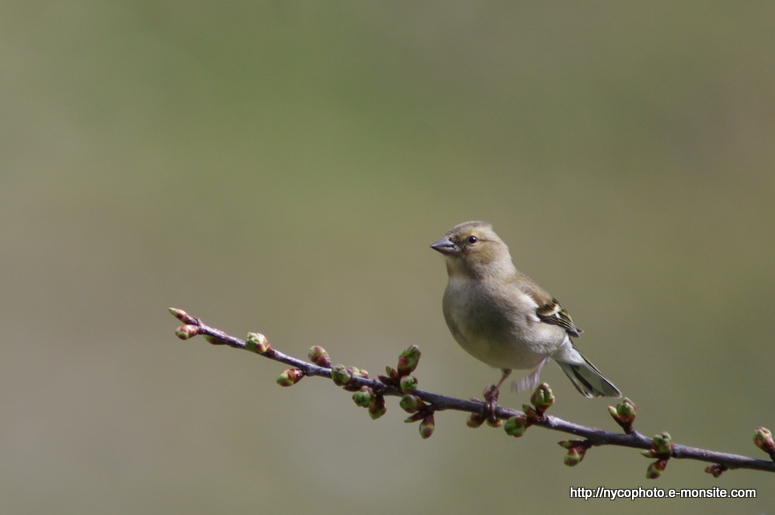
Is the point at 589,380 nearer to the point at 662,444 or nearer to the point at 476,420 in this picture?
A: the point at 476,420

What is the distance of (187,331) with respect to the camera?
82.2 inches

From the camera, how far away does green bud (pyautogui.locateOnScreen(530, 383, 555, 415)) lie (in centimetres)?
→ 233

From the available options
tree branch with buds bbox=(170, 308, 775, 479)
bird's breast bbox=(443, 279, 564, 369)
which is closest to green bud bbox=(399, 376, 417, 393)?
tree branch with buds bbox=(170, 308, 775, 479)

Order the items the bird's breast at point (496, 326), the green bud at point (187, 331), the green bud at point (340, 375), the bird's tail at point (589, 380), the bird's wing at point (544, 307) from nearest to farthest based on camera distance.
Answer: the green bud at point (187, 331), the green bud at point (340, 375), the bird's breast at point (496, 326), the bird's wing at point (544, 307), the bird's tail at point (589, 380)

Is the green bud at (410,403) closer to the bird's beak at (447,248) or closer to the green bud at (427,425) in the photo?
the green bud at (427,425)

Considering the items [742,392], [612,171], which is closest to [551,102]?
[612,171]

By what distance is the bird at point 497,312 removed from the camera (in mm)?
3188

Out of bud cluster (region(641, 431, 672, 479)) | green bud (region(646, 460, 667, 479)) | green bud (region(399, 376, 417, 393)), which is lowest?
green bud (region(646, 460, 667, 479))

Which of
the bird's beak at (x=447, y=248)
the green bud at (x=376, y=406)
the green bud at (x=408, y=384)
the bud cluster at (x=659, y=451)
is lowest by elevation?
the bud cluster at (x=659, y=451)

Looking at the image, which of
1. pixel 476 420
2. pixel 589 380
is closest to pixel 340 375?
pixel 476 420

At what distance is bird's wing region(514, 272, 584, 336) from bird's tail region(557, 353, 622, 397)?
0.27 m

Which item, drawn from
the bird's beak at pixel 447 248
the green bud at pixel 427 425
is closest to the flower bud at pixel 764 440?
the green bud at pixel 427 425

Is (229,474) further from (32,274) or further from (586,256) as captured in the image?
(586,256)

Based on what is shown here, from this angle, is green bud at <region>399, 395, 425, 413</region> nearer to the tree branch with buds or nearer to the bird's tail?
the tree branch with buds
